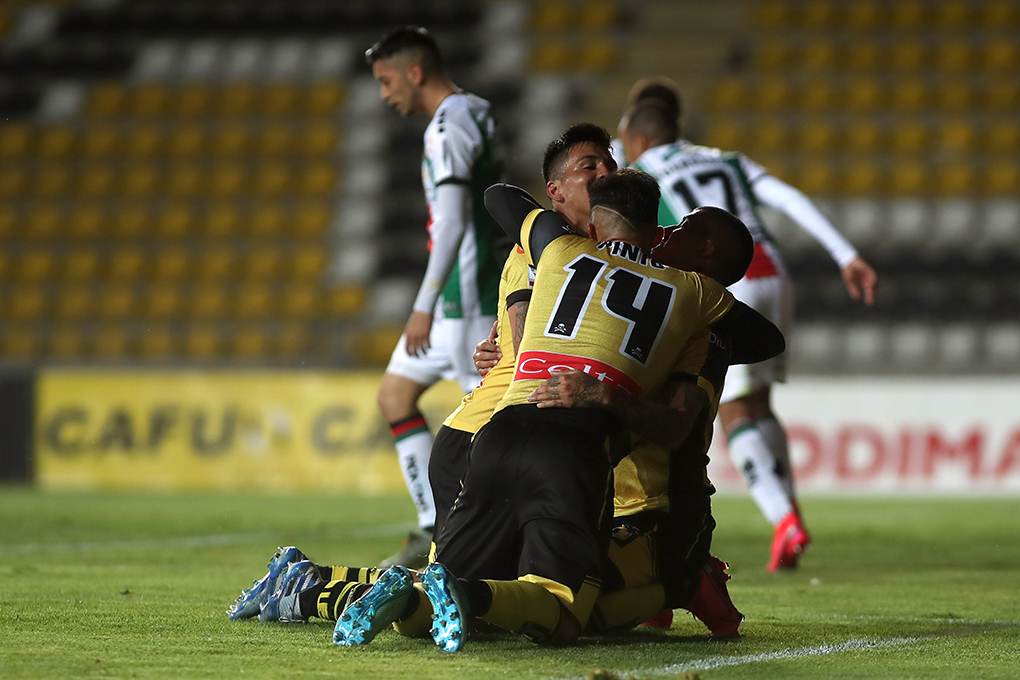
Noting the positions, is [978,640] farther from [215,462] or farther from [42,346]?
[42,346]

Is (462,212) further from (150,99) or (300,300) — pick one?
(150,99)

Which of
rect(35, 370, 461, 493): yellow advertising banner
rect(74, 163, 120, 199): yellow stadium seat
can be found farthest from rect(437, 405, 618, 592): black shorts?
rect(74, 163, 120, 199): yellow stadium seat

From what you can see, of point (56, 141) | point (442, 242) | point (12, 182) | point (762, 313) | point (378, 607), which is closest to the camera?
point (378, 607)

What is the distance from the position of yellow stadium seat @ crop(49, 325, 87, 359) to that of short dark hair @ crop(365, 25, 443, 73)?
9034 mm

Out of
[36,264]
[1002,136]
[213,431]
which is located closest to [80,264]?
[36,264]

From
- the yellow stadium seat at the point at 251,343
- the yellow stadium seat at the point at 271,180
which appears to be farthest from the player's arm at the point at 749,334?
the yellow stadium seat at the point at 271,180

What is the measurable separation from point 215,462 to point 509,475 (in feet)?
28.0

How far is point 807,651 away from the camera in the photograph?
3426mm

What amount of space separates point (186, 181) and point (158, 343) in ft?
7.09

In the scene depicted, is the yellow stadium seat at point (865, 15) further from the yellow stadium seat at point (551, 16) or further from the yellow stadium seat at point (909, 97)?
the yellow stadium seat at point (551, 16)

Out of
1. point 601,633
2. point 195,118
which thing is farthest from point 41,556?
point 195,118

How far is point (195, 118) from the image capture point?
15656mm

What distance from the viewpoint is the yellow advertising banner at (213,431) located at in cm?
1129

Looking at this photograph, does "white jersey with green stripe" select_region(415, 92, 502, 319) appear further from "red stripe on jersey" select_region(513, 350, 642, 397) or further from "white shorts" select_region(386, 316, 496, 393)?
"red stripe on jersey" select_region(513, 350, 642, 397)
